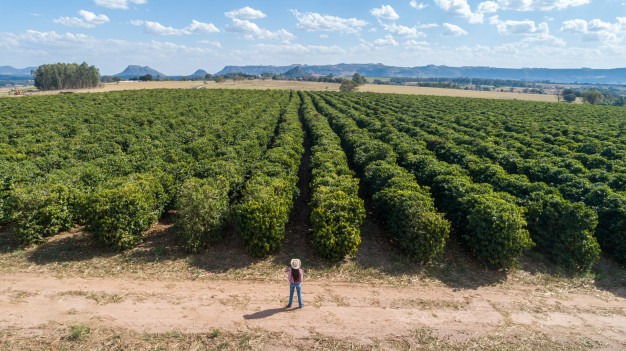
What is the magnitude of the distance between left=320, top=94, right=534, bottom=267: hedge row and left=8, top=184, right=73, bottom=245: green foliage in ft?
53.9

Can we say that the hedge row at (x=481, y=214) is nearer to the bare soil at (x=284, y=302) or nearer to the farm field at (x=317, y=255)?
the farm field at (x=317, y=255)

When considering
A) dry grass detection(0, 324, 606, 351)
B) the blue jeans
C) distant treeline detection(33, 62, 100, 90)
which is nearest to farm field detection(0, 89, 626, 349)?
dry grass detection(0, 324, 606, 351)

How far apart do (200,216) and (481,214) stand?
10722 mm

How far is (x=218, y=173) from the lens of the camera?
16.7 metres

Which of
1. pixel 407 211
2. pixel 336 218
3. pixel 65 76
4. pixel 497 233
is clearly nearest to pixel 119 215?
pixel 336 218

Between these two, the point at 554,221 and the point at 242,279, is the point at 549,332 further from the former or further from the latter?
the point at 242,279

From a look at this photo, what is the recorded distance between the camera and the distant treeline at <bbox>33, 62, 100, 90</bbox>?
109 metres

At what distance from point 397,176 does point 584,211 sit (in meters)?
7.24

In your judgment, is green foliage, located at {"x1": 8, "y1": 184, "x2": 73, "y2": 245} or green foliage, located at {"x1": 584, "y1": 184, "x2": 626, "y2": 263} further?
green foliage, located at {"x1": 584, "y1": 184, "x2": 626, "y2": 263}

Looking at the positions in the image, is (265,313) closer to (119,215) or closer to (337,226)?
(337,226)

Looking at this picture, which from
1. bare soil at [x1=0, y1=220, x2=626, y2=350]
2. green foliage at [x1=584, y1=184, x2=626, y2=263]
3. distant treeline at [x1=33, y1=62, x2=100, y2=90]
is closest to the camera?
bare soil at [x1=0, y1=220, x2=626, y2=350]

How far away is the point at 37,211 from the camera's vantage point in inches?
520

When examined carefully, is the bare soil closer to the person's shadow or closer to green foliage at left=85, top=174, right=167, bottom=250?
the person's shadow

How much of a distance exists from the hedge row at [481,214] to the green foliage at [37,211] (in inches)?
646
